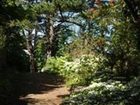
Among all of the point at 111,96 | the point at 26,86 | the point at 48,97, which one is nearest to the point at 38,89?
the point at 26,86

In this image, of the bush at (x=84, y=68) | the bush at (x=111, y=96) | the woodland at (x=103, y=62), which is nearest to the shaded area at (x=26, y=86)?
the woodland at (x=103, y=62)

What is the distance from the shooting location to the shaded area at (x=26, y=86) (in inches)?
612

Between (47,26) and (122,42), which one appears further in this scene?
(47,26)

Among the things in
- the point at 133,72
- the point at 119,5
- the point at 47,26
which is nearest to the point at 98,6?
the point at 119,5

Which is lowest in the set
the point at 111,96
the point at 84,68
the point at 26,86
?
the point at 111,96

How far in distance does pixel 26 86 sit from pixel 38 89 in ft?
2.08

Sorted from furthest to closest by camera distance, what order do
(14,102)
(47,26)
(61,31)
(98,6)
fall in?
(61,31) < (47,26) < (98,6) < (14,102)

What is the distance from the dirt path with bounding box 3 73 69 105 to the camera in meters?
15.9

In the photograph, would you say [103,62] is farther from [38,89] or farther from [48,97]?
[38,89]

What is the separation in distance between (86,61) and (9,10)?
4.11m

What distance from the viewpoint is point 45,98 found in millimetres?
16359

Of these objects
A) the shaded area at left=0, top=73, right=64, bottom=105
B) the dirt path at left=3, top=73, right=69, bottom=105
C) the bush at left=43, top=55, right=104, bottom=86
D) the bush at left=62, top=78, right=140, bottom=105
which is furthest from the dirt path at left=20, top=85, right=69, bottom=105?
the bush at left=62, top=78, right=140, bottom=105

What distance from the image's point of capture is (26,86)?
1900 cm

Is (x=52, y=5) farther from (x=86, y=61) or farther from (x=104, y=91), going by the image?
(x=104, y=91)
